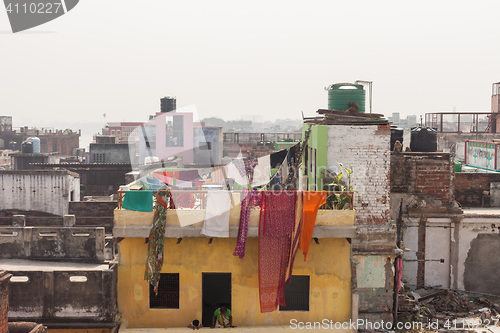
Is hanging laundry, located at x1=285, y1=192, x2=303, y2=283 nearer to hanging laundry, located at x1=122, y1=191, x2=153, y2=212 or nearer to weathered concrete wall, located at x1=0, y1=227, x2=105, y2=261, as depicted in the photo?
hanging laundry, located at x1=122, y1=191, x2=153, y2=212

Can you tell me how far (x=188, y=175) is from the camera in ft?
91.9

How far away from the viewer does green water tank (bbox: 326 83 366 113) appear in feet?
55.7

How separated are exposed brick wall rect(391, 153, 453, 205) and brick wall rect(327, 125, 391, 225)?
8.57 feet

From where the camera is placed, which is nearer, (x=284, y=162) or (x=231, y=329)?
(x=231, y=329)

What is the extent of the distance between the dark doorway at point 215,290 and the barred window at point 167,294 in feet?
2.39

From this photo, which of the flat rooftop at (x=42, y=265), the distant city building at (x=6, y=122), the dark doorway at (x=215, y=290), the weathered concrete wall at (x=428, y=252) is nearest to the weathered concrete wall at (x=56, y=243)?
the flat rooftop at (x=42, y=265)

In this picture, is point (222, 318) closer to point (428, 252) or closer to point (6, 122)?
point (428, 252)

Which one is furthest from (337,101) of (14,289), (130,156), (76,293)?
(130,156)

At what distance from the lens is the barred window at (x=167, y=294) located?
13766 mm

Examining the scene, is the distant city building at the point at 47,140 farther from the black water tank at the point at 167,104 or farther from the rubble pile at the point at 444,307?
the rubble pile at the point at 444,307

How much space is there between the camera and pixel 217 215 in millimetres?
13234

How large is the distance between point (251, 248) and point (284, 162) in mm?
5370

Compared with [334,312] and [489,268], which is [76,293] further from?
[489,268]

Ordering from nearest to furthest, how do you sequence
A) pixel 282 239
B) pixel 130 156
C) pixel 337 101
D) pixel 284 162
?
pixel 282 239 < pixel 337 101 < pixel 284 162 < pixel 130 156
